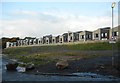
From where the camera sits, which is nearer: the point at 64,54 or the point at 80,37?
the point at 64,54

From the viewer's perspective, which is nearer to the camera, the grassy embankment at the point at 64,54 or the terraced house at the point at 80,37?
the grassy embankment at the point at 64,54

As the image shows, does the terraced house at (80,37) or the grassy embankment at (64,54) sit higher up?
the terraced house at (80,37)

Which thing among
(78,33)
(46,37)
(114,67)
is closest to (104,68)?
(114,67)

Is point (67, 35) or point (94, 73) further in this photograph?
point (67, 35)

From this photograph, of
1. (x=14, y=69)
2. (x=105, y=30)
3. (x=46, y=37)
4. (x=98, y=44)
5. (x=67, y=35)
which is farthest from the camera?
(x=46, y=37)

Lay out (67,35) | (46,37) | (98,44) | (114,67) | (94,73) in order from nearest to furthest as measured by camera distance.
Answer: (94,73)
(114,67)
(98,44)
(67,35)
(46,37)

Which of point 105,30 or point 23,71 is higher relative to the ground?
point 105,30

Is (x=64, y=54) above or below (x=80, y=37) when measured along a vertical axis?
below

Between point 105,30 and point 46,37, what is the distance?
61.4 m

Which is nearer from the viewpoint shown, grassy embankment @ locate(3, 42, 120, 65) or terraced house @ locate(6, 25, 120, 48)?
grassy embankment @ locate(3, 42, 120, 65)

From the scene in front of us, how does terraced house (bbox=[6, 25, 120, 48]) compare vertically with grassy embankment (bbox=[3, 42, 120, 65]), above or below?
above

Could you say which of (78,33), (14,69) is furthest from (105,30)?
(14,69)

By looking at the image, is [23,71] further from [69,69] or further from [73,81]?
[73,81]

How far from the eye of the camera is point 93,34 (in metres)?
120
